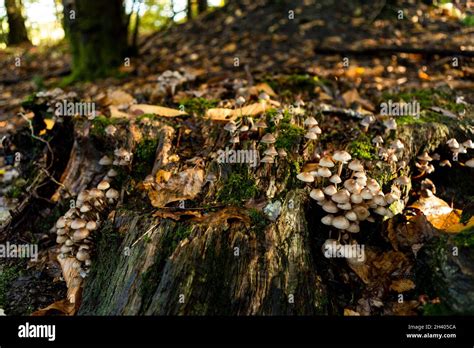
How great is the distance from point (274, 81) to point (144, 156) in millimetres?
3024

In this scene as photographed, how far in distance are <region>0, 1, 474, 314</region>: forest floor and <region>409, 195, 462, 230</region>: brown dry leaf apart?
0.33 ft

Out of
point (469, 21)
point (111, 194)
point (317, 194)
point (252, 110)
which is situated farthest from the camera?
point (469, 21)

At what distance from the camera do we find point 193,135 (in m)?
5.31

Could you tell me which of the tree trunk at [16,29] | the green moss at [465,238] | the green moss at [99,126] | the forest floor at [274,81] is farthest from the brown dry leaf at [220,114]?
the tree trunk at [16,29]

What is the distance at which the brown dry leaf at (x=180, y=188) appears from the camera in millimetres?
4285

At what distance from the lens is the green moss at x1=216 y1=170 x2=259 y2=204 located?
4.34 meters

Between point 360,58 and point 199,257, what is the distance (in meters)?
7.59

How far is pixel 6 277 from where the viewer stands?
15.6ft

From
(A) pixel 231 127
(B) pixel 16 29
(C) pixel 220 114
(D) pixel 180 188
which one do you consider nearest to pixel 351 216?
(A) pixel 231 127

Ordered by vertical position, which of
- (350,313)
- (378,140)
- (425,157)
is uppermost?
(378,140)

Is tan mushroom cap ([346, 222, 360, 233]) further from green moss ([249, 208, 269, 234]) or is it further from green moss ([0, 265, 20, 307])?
green moss ([0, 265, 20, 307])

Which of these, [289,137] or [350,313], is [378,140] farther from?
[350,313]

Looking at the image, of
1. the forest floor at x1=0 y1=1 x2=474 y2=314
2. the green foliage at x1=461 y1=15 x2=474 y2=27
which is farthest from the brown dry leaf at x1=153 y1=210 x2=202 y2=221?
the green foliage at x1=461 y1=15 x2=474 y2=27

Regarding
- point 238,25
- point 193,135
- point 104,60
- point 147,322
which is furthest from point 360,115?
point 238,25
